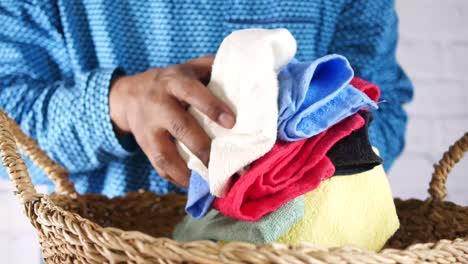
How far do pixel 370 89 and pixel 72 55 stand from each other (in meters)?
0.43

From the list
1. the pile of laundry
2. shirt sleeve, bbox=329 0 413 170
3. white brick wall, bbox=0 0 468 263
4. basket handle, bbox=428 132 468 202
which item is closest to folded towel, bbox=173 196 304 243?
the pile of laundry

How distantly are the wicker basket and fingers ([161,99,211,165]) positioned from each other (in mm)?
95

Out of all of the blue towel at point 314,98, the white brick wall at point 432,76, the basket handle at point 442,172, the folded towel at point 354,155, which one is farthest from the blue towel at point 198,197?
the white brick wall at point 432,76

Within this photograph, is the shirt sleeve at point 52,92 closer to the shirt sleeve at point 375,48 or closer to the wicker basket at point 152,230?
the wicker basket at point 152,230

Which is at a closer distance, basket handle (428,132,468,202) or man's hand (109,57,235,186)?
man's hand (109,57,235,186)

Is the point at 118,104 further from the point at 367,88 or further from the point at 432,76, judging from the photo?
the point at 432,76

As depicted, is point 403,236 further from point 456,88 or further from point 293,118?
point 456,88

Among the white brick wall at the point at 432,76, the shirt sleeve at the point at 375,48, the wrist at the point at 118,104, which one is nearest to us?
the wrist at the point at 118,104

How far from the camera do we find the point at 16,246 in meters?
1.15

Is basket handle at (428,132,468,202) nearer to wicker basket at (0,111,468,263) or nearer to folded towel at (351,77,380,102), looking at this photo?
wicker basket at (0,111,468,263)

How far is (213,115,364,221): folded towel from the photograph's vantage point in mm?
457

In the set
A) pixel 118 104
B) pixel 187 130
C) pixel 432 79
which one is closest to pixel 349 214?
pixel 187 130

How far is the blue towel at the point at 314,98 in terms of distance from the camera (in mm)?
456

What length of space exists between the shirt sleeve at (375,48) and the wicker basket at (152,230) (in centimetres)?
19
